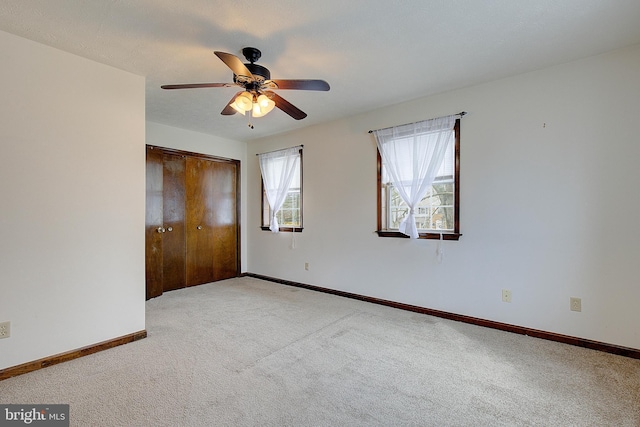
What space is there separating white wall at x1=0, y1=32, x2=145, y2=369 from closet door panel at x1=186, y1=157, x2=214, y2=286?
2.00 m

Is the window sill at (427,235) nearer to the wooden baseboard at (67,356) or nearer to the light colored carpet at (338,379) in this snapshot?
the light colored carpet at (338,379)

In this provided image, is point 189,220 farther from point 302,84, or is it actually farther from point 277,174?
point 302,84

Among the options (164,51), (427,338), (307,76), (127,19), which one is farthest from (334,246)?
(127,19)

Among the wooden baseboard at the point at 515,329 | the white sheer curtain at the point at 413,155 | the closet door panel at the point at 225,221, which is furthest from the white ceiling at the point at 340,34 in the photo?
the wooden baseboard at the point at 515,329

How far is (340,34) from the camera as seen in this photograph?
2.23 meters

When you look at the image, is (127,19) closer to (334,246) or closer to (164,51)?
(164,51)

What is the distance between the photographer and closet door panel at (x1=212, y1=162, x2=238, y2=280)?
516cm

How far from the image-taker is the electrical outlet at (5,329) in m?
2.12

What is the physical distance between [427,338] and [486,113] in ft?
7.48

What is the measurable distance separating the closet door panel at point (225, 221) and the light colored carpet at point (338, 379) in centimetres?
210

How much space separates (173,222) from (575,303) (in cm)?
489

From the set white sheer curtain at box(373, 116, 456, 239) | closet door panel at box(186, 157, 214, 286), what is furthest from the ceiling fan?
closet door panel at box(186, 157, 214, 286)

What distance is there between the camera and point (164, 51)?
244 centimetres

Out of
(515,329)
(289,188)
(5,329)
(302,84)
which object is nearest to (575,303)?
(515,329)
